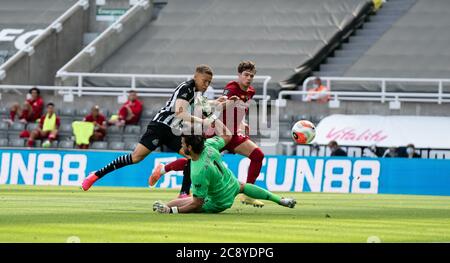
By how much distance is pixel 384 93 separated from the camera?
33.0 metres

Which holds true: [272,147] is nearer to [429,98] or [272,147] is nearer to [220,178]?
[429,98]

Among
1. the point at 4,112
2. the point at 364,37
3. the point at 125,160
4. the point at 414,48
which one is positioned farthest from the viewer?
the point at 364,37

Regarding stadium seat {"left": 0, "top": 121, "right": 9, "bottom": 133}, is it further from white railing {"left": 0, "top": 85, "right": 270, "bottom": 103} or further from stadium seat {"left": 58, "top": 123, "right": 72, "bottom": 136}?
stadium seat {"left": 58, "top": 123, "right": 72, "bottom": 136}

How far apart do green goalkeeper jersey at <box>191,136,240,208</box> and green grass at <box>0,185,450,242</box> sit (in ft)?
0.89

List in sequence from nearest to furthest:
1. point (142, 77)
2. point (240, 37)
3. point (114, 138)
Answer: point (114, 138) < point (142, 77) < point (240, 37)

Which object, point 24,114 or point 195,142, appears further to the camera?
point 24,114

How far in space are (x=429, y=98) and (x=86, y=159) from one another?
1079cm

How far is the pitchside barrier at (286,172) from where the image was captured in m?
28.7

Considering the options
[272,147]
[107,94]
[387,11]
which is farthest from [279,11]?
[272,147]

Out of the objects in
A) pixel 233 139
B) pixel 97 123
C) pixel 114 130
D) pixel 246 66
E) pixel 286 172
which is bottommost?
pixel 286 172

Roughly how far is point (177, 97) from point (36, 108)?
60.3ft

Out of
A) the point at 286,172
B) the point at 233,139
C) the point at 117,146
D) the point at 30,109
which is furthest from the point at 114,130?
the point at 233,139

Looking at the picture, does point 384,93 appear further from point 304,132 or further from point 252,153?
point 252,153

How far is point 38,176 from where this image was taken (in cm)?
3092
